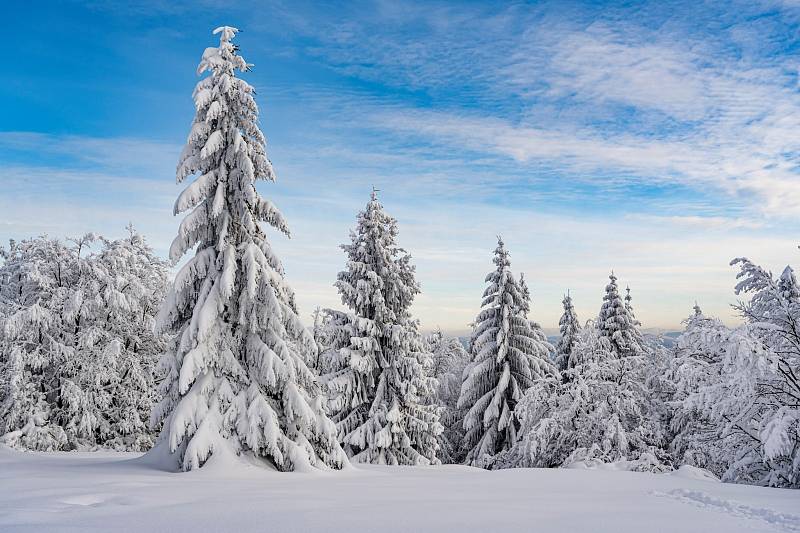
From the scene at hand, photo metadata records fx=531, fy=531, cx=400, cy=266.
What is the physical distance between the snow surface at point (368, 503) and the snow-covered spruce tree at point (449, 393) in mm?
18895

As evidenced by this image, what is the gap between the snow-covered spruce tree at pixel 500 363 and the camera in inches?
1041

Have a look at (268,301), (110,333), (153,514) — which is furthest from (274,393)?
(110,333)

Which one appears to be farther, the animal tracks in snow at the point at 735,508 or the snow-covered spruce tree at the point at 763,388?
the snow-covered spruce tree at the point at 763,388

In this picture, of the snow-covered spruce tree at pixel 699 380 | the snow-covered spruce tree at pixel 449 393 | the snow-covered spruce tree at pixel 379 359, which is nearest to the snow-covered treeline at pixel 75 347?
the snow-covered spruce tree at pixel 379 359

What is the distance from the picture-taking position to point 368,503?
730 cm

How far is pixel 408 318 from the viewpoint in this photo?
23.7 meters

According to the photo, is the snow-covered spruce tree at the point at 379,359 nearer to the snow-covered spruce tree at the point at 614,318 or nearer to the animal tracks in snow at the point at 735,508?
the snow-covered spruce tree at the point at 614,318

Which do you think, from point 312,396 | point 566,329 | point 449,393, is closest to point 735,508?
point 312,396

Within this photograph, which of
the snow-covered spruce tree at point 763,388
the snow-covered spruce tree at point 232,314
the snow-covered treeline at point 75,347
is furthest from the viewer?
the snow-covered treeline at point 75,347

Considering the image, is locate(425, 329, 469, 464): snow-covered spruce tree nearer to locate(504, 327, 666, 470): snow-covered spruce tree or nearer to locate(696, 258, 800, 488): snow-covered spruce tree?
locate(504, 327, 666, 470): snow-covered spruce tree

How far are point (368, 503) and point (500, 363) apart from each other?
20.9 m

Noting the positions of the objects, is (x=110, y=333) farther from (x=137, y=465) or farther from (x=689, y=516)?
(x=689, y=516)

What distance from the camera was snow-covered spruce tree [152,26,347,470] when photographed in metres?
12.1

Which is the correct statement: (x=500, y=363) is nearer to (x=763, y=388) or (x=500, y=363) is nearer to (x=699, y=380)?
(x=699, y=380)
